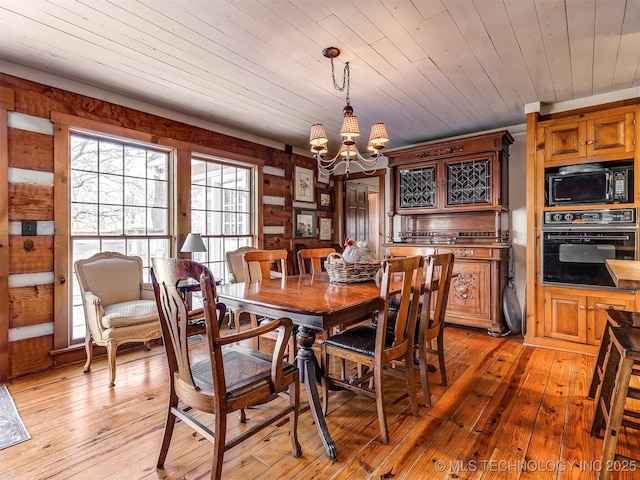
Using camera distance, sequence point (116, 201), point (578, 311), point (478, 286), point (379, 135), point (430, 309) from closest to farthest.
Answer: point (430, 309)
point (379, 135)
point (578, 311)
point (116, 201)
point (478, 286)

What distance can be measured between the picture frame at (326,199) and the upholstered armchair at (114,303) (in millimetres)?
3060

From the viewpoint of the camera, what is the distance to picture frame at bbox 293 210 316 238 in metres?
5.25

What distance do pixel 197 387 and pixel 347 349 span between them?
35.6 inches

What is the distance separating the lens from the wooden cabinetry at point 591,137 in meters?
3.05

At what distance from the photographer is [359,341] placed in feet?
6.93

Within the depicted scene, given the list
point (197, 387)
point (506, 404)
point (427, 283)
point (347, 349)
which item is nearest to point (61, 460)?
point (197, 387)

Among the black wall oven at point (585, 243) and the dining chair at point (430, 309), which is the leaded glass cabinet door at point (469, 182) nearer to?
the black wall oven at point (585, 243)

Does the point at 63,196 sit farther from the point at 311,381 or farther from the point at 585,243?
the point at 585,243

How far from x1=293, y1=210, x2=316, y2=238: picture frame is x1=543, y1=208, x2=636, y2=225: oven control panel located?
10.4ft

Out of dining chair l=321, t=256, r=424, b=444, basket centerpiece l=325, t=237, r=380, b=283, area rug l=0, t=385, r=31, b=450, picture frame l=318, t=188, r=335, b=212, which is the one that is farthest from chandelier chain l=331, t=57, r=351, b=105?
area rug l=0, t=385, r=31, b=450

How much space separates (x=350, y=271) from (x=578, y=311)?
8.06 ft

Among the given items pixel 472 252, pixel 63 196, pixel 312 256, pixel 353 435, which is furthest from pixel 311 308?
pixel 472 252

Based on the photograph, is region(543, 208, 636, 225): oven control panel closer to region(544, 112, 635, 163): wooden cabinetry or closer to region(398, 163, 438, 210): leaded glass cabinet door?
region(544, 112, 635, 163): wooden cabinetry

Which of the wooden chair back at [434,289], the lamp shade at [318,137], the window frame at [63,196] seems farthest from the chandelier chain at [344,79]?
the window frame at [63,196]
